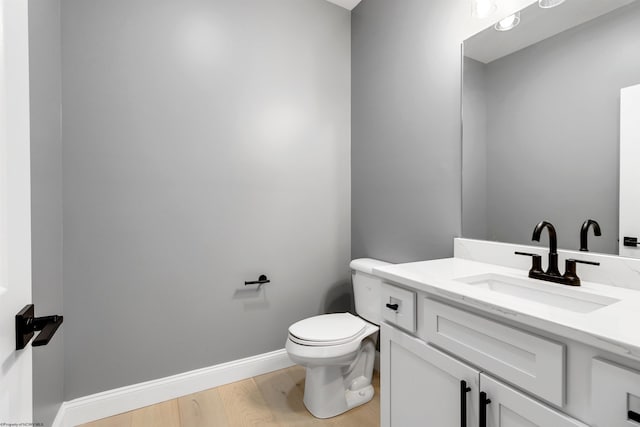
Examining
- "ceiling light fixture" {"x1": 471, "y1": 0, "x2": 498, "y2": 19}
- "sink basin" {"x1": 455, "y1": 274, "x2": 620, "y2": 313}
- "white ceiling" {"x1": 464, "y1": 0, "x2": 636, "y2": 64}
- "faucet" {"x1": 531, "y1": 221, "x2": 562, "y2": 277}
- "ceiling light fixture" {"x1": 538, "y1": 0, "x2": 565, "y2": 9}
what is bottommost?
"sink basin" {"x1": 455, "y1": 274, "x2": 620, "y2": 313}

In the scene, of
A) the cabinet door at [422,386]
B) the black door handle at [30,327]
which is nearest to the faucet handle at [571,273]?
the cabinet door at [422,386]

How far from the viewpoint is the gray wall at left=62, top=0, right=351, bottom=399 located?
1560 millimetres

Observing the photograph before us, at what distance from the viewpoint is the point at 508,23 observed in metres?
1.31

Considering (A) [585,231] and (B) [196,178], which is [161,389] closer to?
(B) [196,178]

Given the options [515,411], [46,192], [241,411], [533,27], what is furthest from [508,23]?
[241,411]

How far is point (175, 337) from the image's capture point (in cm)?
178

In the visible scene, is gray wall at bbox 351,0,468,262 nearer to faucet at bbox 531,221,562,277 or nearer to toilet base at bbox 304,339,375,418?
faucet at bbox 531,221,562,277

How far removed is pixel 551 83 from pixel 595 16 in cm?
23

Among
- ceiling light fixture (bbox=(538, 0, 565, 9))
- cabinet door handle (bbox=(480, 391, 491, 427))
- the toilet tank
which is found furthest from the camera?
the toilet tank

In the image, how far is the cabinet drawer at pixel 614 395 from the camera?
22.1 inches

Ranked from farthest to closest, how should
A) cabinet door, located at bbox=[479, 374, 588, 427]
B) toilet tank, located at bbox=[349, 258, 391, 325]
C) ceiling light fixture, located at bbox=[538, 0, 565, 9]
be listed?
1. toilet tank, located at bbox=[349, 258, 391, 325]
2. ceiling light fixture, located at bbox=[538, 0, 565, 9]
3. cabinet door, located at bbox=[479, 374, 588, 427]

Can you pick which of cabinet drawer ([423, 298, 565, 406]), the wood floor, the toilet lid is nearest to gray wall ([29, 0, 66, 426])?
the wood floor

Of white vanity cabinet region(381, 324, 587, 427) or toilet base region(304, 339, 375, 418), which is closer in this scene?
white vanity cabinet region(381, 324, 587, 427)

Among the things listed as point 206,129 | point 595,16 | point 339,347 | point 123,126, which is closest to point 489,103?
point 595,16
